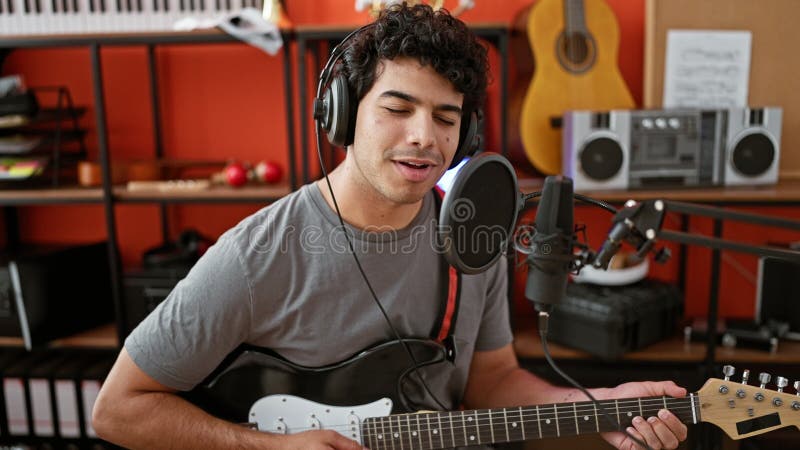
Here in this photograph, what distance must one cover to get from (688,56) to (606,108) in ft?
1.12

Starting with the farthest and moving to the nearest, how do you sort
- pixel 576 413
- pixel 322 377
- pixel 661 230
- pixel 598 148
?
pixel 598 148, pixel 322 377, pixel 576 413, pixel 661 230

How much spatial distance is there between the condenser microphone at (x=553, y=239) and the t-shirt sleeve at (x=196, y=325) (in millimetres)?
637

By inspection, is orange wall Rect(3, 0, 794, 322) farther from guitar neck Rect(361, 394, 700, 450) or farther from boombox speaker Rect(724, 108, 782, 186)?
guitar neck Rect(361, 394, 700, 450)

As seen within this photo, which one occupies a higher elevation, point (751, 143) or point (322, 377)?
point (751, 143)

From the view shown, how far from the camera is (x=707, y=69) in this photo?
2.06 metres

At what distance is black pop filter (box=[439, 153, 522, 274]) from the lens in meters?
0.69

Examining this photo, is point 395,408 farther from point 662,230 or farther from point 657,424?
point 662,230

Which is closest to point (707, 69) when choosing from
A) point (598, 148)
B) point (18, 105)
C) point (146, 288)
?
point (598, 148)

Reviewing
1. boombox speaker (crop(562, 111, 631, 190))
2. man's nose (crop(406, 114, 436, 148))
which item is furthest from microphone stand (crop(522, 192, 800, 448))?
boombox speaker (crop(562, 111, 631, 190))

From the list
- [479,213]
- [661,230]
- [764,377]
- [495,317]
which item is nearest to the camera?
[661,230]

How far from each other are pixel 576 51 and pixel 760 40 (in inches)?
24.6

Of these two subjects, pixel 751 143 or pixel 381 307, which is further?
pixel 751 143

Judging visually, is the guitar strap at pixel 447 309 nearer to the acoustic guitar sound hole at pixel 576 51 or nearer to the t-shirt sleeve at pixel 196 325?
the t-shirt sleeve at pixel 196 325

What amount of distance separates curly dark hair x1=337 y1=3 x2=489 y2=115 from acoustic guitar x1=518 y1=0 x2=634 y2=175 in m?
0.91
